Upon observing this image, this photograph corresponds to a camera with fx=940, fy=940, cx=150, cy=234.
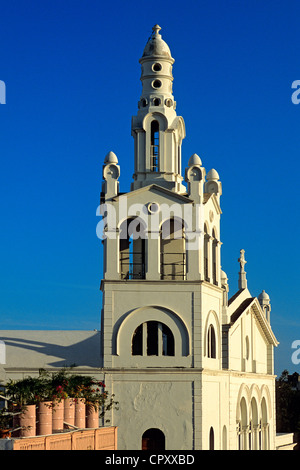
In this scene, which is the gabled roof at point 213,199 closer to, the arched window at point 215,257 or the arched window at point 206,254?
the arched window at point 215,257

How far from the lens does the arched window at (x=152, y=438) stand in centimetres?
4594

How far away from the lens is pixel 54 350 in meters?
50.9

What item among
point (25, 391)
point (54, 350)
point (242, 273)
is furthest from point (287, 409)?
point (25, 391)

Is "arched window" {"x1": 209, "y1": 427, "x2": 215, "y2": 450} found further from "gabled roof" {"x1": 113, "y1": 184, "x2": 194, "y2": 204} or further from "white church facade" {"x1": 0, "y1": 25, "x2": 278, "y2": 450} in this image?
"gabled roof" {"x1": 113, "y1": 184, "x2": 194, "y2": 204}

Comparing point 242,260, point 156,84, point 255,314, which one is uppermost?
point 156,84

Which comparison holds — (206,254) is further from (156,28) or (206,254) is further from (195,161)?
(156,28)

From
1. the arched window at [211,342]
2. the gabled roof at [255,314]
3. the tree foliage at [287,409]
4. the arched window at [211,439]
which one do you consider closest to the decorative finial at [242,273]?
the gabled roof at [255,314]

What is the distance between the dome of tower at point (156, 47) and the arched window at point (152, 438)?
65.6ft

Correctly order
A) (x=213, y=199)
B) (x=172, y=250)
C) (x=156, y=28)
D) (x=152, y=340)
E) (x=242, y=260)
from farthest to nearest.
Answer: (x=242, y=260) < (x=156, y=28) < (x=213, y=199) < (x=172, y=250) < (x=152, y=340)

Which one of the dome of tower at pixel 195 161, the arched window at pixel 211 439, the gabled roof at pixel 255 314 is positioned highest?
the dome of tower at pixel 195 161

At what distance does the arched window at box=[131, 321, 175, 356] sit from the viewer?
4644 cm

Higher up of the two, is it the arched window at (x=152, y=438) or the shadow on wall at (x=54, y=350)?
the shadow on wall at (x=54, y=350)

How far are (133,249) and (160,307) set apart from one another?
4522mm

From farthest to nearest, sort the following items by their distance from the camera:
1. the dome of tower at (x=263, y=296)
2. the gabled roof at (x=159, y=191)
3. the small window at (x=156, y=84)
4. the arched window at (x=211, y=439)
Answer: the dome of tower at (x=263, y=296) → the small window at (x=156, y=84) → the arched window at (x=211, y=439) → the gabled roof at (x=159, y=191)
